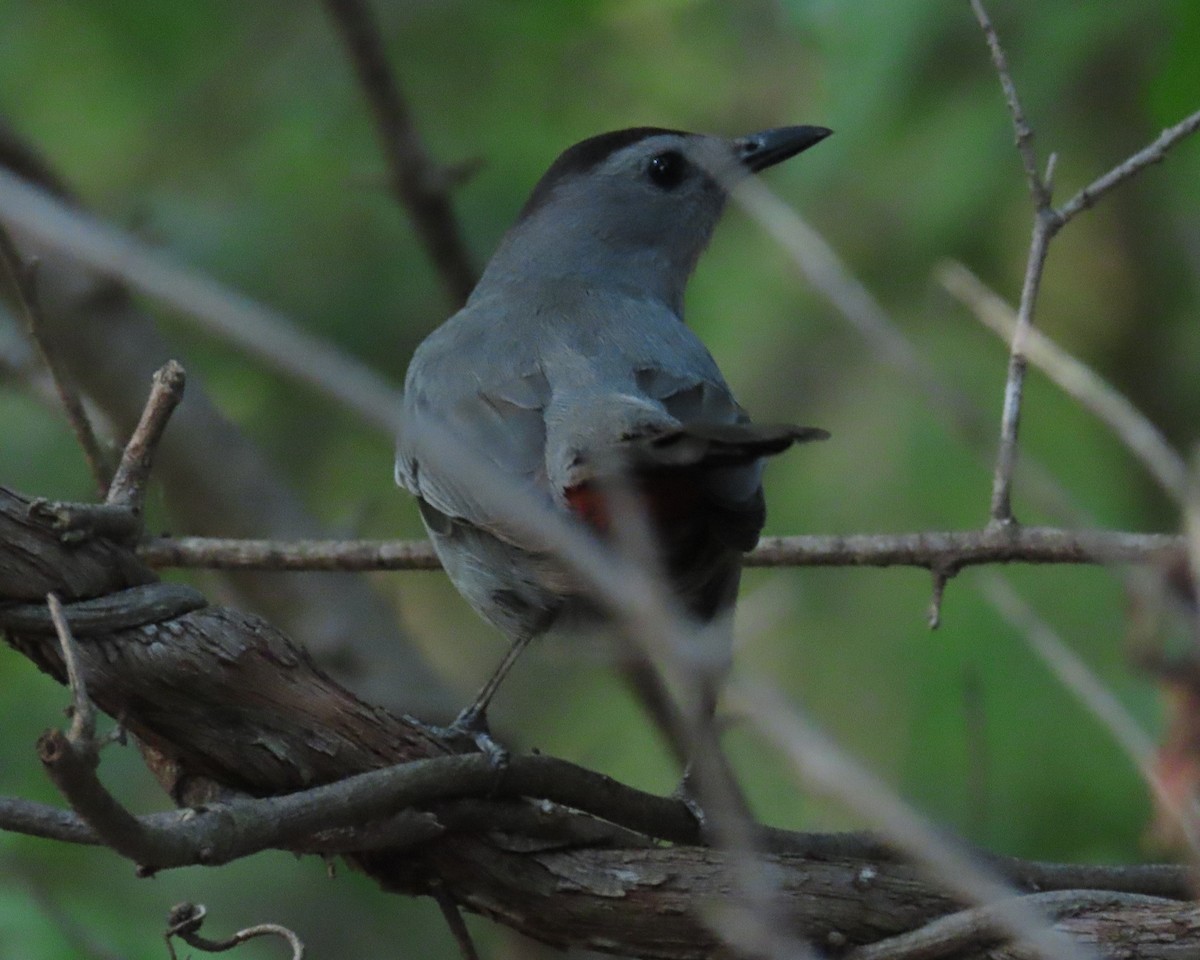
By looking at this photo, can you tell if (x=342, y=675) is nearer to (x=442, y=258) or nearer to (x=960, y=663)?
(x=442, y=258)

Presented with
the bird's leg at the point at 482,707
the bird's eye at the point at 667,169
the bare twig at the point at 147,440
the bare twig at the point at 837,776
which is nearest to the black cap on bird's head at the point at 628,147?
the bird's eye at the point at 667,169

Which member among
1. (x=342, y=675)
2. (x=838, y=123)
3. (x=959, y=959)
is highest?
(x=838, y=123)

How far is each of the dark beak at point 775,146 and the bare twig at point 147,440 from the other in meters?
2.67

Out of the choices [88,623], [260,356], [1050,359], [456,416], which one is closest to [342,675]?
[456,416]

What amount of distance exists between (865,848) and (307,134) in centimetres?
375

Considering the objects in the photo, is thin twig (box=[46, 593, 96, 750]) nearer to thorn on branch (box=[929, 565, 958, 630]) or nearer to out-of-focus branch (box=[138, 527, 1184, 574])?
out-of-focus branch (box=[138, 527, 1184, 574])

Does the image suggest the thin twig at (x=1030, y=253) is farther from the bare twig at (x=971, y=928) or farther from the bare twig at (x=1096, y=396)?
the bare twig at (x=971, y=928)

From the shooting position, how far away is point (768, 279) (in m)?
5.87

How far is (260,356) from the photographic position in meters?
0.98

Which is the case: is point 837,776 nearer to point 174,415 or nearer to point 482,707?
point 482,707

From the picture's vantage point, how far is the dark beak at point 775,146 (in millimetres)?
4523

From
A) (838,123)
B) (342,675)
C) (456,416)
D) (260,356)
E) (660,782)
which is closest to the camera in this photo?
(260,356)

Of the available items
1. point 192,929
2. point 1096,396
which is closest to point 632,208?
point 192,929

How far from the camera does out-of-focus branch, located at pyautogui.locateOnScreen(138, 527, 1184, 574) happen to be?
2.82 m
